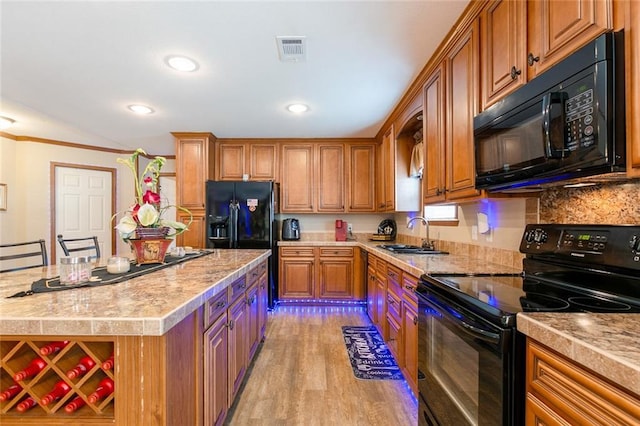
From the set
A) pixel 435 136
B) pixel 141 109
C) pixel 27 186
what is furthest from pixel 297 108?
pixel 27 186

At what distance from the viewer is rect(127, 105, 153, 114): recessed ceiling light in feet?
10.2

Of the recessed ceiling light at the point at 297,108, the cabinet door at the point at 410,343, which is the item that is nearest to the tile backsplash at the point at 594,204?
the cabinet door at the point at 410,343

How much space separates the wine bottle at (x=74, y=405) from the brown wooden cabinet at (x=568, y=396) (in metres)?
1.36

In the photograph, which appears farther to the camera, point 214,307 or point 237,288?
point 237,288

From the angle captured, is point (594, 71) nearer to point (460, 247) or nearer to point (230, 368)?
point (460, 247)

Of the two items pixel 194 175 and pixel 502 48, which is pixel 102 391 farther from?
pixel 194 175

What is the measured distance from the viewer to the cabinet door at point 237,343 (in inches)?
66.5

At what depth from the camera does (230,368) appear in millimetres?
1669

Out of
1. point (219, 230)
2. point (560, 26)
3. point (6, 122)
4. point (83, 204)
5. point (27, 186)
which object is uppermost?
point (6, 122)

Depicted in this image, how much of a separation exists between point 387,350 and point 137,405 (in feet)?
7.36

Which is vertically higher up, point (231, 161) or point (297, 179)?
point (231, 161)

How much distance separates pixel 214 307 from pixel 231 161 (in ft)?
10.6

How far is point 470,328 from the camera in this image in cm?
104

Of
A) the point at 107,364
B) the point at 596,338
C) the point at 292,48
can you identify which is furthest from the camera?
the point at 292,48
